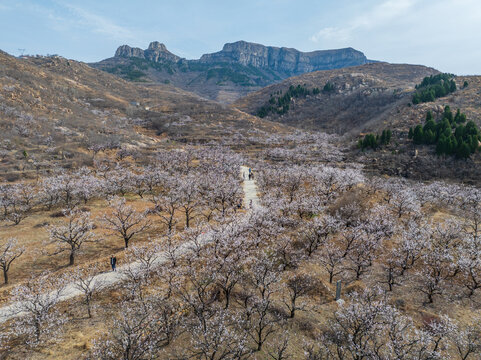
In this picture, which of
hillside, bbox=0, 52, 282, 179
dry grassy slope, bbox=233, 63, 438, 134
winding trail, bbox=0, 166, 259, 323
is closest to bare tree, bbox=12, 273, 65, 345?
winding trail, bbox=0, 166, 259, 323

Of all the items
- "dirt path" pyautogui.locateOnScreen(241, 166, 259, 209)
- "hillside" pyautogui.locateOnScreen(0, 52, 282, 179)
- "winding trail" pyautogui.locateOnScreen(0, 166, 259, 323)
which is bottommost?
"winding trail" pyautogui.locateOnScreen(0, 166, 259, 323)

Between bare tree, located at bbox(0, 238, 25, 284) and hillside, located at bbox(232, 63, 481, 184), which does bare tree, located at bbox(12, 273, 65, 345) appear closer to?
bare tree, located at bbox(0, 238, 25, 284)

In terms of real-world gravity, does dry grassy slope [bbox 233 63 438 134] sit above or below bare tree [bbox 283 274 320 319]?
above

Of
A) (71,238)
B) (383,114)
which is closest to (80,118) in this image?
(71,238)

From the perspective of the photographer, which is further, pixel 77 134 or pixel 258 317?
pixel 77 134

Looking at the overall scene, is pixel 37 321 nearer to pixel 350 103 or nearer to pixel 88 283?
pixel 88 283

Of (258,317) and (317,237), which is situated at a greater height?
(317,237)

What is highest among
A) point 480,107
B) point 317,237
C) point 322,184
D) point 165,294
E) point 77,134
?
point 480,107

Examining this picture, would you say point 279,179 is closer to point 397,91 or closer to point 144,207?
point 144,207

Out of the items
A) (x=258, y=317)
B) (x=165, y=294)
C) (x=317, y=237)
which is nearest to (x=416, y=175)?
(x=317, y=237)
